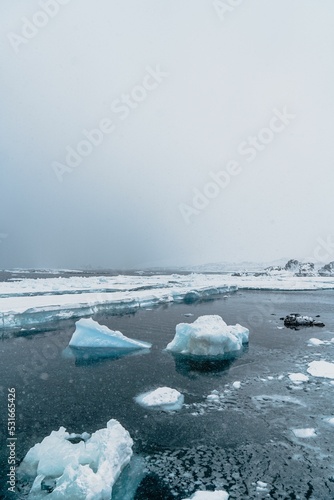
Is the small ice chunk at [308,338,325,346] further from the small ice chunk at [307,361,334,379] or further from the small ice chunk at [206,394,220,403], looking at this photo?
the small ice chunk at [206,394,220,403]

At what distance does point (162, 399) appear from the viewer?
234 inches

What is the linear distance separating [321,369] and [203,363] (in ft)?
9.20

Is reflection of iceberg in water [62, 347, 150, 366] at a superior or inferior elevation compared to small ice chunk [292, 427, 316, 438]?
A: superior

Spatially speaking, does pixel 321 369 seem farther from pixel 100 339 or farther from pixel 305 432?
pixel 100 339

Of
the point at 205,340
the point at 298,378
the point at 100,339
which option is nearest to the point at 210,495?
the point at 298,378

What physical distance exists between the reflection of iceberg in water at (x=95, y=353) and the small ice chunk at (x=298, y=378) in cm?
388

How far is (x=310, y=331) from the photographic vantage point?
12672mm

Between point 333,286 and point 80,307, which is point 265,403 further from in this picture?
point 333,286

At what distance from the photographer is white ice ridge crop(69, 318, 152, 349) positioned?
31.6 ft

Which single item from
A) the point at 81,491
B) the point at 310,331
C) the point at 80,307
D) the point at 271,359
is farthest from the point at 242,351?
the point at 80,307

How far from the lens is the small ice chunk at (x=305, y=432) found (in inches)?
189

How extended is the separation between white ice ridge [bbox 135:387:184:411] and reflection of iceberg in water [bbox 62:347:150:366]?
2809 millimetres

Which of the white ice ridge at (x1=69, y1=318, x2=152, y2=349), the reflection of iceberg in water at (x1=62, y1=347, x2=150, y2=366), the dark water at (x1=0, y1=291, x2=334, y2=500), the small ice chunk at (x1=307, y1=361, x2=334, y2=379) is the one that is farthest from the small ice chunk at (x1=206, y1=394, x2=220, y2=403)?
the white ice ridge at (x1=69, y1=318, x2=152, y2=349)

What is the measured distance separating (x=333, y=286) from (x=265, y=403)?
35.9 meters
